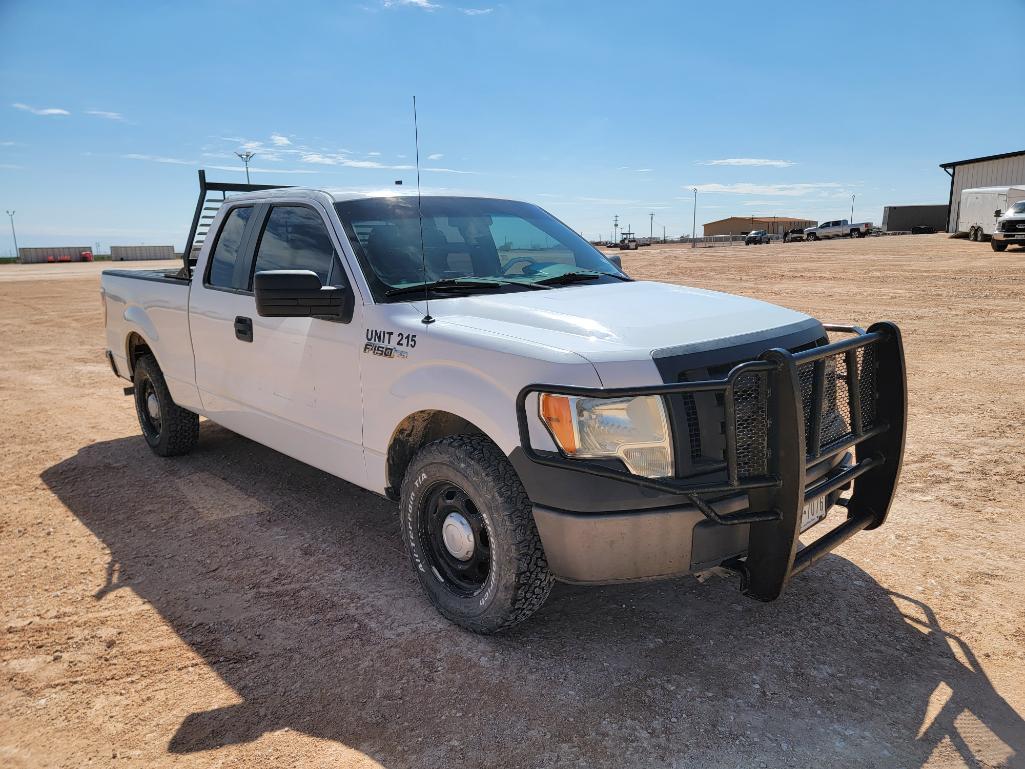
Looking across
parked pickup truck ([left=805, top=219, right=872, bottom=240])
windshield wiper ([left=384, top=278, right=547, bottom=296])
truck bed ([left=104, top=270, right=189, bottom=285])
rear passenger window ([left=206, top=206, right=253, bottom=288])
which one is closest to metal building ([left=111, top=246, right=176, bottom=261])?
parked pickup truck ([left=805, top=219, right=872, bottom=240])

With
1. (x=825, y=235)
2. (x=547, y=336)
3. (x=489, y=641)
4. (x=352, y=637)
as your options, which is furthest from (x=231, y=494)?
(x=825, y=235)

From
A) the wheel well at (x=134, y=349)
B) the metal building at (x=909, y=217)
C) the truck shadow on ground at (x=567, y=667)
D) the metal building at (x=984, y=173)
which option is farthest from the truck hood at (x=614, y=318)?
the metal building at (x=909, y=217)

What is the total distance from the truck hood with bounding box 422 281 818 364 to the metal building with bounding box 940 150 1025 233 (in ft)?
157

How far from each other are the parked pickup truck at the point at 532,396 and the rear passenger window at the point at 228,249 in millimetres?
28

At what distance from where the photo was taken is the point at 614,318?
10.3ft

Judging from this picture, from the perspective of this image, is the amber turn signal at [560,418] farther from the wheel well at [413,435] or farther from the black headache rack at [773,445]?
the wheel well at [413,435]

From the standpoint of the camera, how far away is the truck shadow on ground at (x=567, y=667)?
2572 mm

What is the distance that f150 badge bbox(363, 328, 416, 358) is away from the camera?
3299mm

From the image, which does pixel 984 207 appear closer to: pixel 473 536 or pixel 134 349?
pixel 134 349

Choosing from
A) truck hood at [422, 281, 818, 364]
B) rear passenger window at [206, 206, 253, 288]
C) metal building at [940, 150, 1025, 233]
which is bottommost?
Result: truck hood at [422, 281, 818, 364]

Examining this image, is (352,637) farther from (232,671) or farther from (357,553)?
(357,553)

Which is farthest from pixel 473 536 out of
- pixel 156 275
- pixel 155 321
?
pixel 156 275

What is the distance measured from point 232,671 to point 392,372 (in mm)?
1385

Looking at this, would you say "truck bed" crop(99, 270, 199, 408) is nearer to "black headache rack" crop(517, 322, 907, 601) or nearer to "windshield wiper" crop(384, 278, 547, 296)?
"windshield wiper" crop(384, 278, 547, 296)
